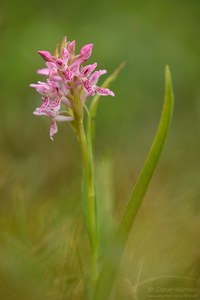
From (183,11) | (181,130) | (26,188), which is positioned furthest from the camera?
(183,11)

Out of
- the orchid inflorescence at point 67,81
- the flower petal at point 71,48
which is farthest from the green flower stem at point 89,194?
Result: the flower petal at point 71,48

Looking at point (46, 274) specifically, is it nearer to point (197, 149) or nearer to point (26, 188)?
point (26, 188)

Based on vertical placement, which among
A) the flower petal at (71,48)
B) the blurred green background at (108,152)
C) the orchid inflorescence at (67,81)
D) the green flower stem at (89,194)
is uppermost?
the flower petal at (71,48)

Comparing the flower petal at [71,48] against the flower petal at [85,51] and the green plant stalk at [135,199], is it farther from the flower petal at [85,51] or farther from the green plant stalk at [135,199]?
the green plant stalk at [135,199]

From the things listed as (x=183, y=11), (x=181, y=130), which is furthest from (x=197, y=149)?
(x=183, y=11)

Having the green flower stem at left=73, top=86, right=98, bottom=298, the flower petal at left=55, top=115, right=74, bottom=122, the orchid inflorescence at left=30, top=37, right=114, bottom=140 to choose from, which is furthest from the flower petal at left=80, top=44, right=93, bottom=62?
the flower petal at left=55, top=115, right=74, bottom=122

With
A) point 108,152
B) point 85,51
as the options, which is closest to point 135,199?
point 85,51

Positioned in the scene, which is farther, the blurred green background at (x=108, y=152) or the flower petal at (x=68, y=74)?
the blurred green background at (x=108, y=152)
